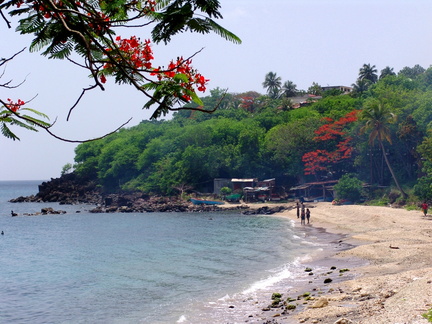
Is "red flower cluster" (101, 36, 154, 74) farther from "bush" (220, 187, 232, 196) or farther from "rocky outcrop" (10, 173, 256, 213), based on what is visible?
"bush" (220, 187, 232, 196)

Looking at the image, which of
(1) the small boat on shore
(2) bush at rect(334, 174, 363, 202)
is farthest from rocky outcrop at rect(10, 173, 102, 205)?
(2) bush at rect(334, 174, 363, 202)

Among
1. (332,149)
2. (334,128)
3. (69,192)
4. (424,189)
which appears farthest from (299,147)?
(69,192)

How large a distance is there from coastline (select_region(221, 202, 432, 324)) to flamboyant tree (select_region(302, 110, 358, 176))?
1873 cm

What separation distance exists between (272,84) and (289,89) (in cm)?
381

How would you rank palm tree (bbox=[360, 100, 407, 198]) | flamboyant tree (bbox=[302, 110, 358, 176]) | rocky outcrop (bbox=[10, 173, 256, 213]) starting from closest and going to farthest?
1. palm tree (bbox=[360, 100, 407, 198])
2. flamboyant tree (bbox=[302, 110, 358, 176])
3. rocky outcrop (bbox=[10, 173, 256, 213])

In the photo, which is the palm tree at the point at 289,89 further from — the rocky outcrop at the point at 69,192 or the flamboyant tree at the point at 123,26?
the flamboyant tree at the point at 123,26

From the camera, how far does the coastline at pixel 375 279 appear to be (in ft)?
41.1

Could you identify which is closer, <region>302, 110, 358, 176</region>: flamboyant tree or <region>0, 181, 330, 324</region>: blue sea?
<region>0, 181, 330, 324</region>: blue sea

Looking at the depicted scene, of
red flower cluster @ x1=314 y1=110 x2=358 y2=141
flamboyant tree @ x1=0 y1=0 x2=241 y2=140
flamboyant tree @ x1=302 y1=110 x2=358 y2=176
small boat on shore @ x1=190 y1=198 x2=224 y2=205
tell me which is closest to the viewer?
flamboyant tree @ x1=0 y1=0 x2=241 y2=140

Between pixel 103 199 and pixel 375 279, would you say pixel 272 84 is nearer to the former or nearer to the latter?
pixel 103 199

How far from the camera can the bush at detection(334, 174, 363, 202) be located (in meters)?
51.1

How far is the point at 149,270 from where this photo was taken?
25.7 meters

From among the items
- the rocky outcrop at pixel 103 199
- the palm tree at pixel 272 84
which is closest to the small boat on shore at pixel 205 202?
the rocky outcrop at pixel 103 199

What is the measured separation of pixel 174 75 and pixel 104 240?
122ft
